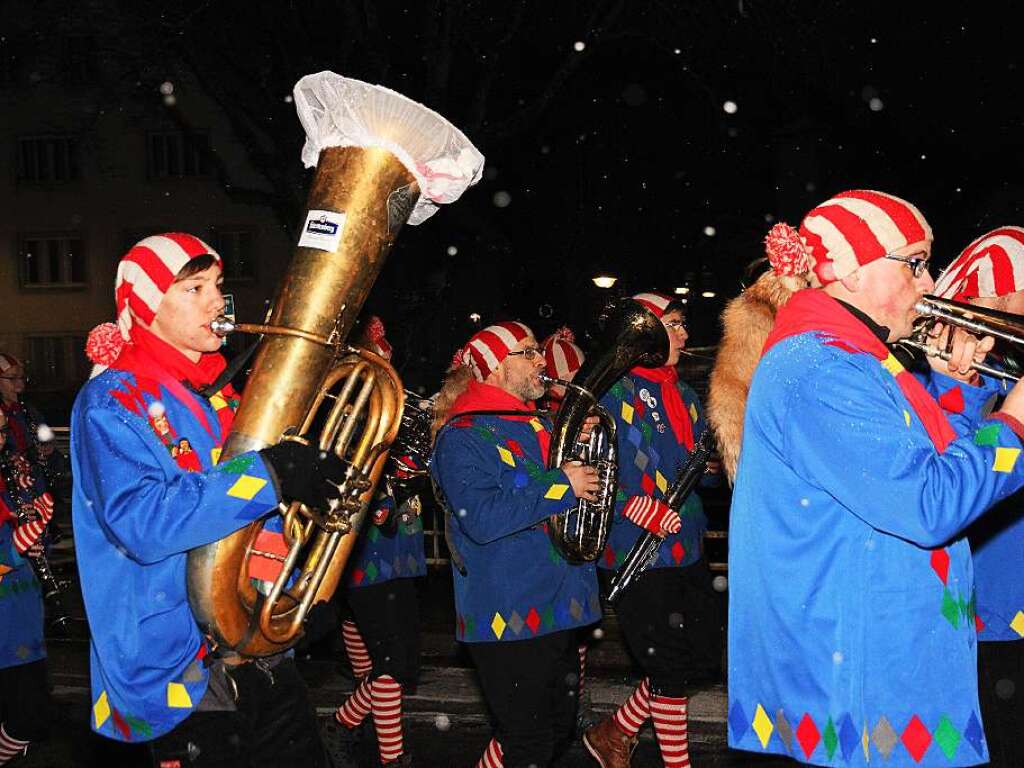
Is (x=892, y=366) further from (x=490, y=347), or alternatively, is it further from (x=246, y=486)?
(x=490, y=347)

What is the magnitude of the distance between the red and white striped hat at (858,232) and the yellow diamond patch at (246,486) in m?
1.55

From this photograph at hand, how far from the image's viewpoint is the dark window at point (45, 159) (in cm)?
3425

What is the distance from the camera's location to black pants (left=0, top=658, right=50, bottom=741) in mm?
5742

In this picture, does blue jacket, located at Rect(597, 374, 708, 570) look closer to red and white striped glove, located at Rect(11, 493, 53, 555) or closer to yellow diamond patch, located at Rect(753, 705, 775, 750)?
yellow diamond patch, located at Rect(753, 705, 775, 750)

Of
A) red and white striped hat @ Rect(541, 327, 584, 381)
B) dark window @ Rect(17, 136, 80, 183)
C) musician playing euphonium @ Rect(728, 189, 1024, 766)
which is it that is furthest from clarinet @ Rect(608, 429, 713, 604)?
dark window @ Rect(17, 136, 80, 183)

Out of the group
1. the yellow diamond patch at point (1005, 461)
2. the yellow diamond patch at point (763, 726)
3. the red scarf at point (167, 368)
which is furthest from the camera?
the red scarf at point (167, 368)

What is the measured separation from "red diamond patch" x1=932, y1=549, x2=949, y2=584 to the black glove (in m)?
1.52

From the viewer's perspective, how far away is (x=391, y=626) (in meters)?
6.13

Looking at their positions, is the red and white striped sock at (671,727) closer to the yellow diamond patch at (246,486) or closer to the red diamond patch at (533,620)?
the red diamond patch at (533,620)

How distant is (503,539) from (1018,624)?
6.54ft

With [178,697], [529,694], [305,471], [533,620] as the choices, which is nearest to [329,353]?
[305,471]

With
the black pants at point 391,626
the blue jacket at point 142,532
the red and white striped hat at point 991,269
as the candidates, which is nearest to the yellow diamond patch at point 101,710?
the blue jacket at point 142,532

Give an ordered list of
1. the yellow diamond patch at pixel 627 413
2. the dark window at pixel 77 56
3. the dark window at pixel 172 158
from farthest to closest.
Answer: the dark window at pixel 172 158
the dark window at pixel 77 56
the yellow diamond patch at pixel 627 413

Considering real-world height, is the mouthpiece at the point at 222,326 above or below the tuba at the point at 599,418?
above
